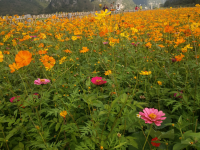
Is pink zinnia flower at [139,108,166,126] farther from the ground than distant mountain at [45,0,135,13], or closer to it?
closer to it

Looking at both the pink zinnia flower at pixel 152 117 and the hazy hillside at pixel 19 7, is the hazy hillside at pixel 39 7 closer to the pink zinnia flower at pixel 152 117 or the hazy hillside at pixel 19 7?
the hazy hillside at pixel 19 7

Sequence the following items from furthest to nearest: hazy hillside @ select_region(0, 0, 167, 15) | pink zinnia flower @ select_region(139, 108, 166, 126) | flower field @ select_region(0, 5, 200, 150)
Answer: hazy hillside @ select_region(0, 0, 167, 15)
flower field @ select_region(0, 5, 200, 150)
pink zinnia flower @ select_region(139, 108, 166, 126)

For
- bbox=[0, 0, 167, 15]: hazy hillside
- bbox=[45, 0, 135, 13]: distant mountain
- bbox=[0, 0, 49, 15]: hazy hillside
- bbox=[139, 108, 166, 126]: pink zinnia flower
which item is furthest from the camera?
bbox=[45, 0, 135, 13]: distant mountain

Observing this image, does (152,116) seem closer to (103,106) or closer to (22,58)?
(103,106)

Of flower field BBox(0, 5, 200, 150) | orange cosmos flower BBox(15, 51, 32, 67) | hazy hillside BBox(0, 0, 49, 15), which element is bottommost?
flower field BBox(0, 5, 200, 150)

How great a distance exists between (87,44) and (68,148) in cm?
232

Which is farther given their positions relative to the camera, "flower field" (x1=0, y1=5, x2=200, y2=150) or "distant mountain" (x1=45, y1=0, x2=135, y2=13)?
"distant mountain" (x1=45, y1=0, x2=135, y2=13)

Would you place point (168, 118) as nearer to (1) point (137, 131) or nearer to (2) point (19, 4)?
(1) point (137, 131)

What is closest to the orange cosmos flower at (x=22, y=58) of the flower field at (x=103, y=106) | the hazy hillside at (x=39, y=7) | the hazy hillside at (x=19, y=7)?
the flower field at (x=103, y=106)

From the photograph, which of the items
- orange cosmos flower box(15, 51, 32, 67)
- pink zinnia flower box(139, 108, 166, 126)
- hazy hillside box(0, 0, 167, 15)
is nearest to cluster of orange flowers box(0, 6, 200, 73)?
orange cosmos flower box(15, 51, 32, 67)

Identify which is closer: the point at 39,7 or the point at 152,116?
the point at 152,116

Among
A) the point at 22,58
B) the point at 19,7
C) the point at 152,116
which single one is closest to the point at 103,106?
the point at 152,116

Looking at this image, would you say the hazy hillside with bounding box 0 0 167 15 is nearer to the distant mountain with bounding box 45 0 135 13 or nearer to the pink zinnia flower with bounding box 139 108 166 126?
the distant mountain with bounding box 45 0 135 13

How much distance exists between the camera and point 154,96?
4.71 ft
